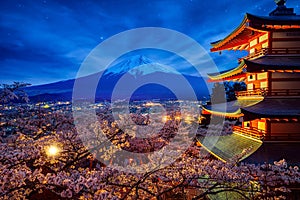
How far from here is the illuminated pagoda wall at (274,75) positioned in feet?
27.0

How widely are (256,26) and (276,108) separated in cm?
367

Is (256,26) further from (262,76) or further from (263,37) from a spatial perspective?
(262,76)

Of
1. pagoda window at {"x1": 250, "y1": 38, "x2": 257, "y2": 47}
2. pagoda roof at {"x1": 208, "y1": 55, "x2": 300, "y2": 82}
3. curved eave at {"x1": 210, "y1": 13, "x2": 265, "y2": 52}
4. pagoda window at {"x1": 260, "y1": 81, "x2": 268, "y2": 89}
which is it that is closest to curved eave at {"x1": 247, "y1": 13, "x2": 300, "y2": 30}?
curved eave at {"x1": 210, "y1": 13, "x2": 265, "y2": 52}

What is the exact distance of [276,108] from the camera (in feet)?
27.1

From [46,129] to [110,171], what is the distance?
8.01 meters

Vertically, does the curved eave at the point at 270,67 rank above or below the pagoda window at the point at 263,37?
below

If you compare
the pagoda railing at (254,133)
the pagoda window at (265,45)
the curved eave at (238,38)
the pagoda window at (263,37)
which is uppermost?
the curved eave at (238,38)

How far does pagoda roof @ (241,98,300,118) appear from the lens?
7879 mm

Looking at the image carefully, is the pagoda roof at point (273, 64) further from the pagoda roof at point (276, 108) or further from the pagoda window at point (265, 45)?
the pagoda roof at point (276, 108)

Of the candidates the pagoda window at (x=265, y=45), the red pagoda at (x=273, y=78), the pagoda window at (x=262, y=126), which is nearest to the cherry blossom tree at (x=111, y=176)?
the red pagoda at (x=273, y=78)

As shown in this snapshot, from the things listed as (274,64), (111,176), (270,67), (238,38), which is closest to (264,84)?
(274,64)

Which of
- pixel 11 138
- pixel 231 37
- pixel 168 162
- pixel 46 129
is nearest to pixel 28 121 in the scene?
pixel 46 129

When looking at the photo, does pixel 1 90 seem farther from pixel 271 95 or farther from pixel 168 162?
pixel 271 95

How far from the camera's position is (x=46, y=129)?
1173 centimetres
